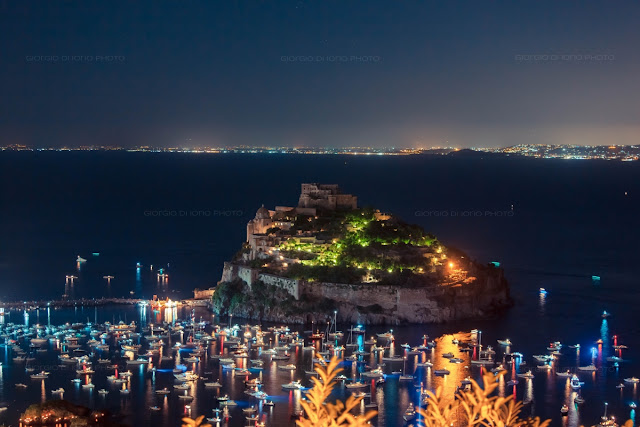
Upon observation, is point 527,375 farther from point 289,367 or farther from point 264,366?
point 264,366

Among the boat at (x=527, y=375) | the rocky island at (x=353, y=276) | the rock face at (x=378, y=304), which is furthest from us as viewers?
the rocky island at (x=353, y=276)

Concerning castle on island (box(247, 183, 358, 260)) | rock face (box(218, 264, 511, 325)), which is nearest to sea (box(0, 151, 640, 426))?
rock face (box(218, 264, 511, 325))

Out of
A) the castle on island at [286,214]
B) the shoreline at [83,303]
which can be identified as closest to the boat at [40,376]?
the shoreline at [83,303]

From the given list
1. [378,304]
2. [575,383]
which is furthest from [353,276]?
[575,383]

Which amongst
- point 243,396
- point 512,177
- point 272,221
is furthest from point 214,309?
point 512,177

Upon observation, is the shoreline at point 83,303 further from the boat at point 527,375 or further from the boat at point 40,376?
the boat at point 527,375

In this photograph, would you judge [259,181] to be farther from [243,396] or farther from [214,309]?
[243,396]
